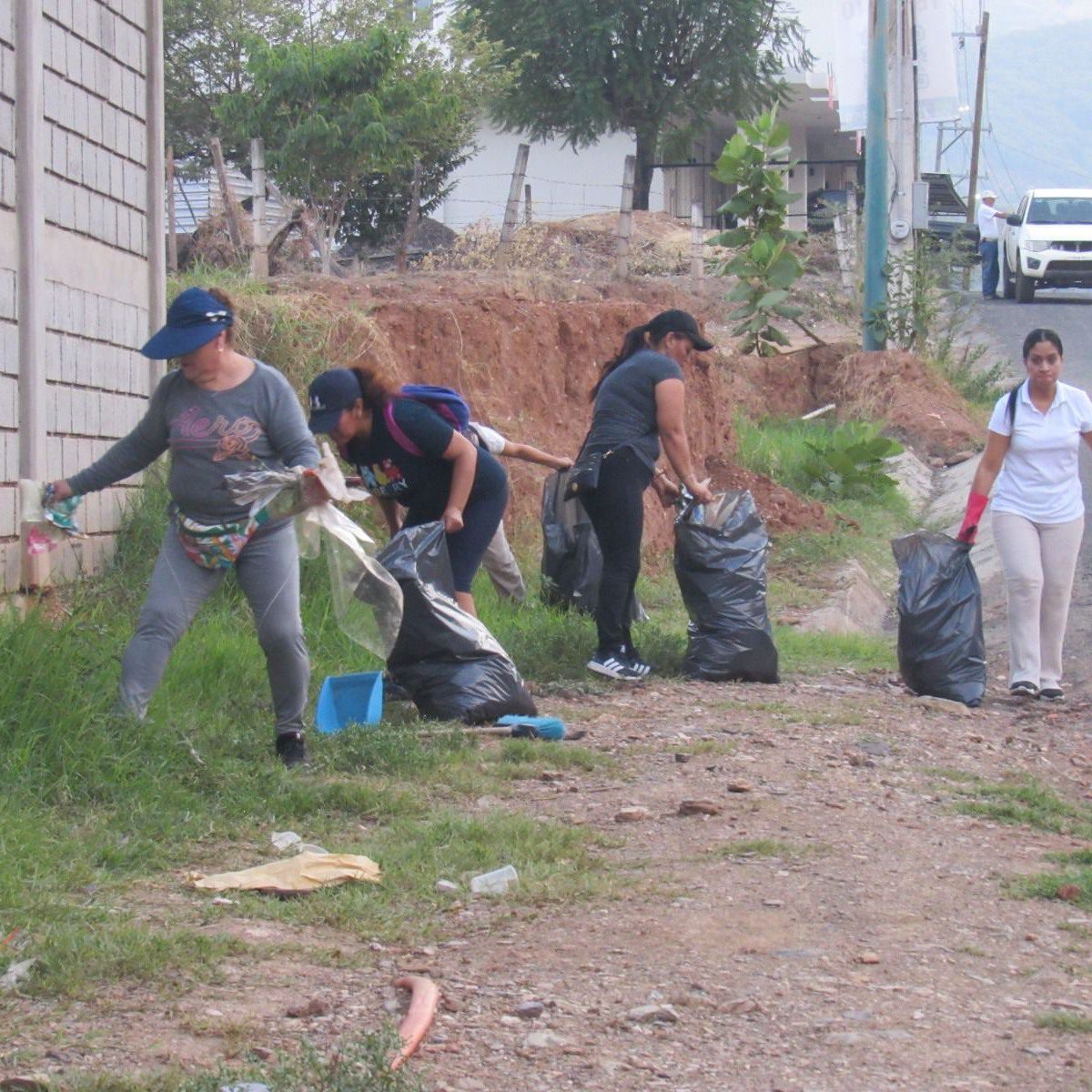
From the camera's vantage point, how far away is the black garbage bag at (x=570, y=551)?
8.27 m

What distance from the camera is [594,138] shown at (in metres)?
37.2

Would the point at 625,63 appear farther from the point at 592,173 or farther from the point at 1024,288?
the point at 1024,288

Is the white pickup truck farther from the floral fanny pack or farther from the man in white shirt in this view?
the floral fanny pack

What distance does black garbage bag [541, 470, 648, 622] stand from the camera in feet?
A: 27.1

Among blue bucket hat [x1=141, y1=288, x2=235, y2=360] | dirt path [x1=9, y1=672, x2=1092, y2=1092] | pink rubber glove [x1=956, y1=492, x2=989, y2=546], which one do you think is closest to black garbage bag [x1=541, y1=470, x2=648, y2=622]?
pink rubber glove [x1=956, y1=492, x2=989, y2=546]

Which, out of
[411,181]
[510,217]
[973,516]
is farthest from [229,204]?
[411,181]

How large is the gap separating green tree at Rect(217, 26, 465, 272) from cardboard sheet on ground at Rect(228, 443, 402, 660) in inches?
622

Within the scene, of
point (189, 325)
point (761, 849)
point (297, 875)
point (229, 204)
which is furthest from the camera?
point (229, 204)

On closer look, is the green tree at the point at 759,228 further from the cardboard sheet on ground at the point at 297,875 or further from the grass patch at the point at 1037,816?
the cardboard sheet on ground at the point at 297,875

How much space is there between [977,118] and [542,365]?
40785 millimetres

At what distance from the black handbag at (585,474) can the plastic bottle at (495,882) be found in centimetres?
323

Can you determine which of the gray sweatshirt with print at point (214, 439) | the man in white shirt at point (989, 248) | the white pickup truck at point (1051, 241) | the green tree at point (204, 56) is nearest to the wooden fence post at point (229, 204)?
the gray sweatshirt with print at point (214, 439)

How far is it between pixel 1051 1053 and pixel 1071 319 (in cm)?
2431

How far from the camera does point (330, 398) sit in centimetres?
609
